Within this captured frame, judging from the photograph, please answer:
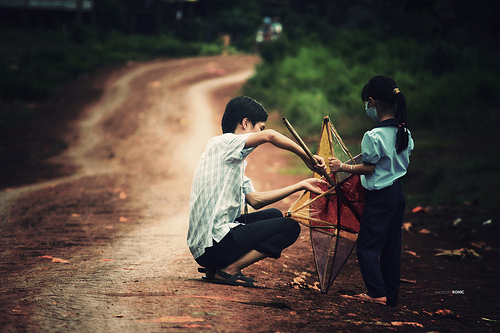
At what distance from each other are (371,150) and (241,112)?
1018 millimetres

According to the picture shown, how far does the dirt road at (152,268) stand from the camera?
11.6ft

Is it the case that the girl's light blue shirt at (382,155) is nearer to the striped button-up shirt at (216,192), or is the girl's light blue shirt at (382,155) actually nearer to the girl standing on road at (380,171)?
the girl standing on road at (380,171)

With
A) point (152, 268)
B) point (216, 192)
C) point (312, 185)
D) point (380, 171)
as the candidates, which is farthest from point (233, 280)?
point (380, 171)

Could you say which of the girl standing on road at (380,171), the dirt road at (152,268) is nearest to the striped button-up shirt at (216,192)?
the dirt road at (152,268)

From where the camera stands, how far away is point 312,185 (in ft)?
14.0

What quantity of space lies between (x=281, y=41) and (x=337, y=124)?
10.7 m

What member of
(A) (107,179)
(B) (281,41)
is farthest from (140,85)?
(A) (107,179)

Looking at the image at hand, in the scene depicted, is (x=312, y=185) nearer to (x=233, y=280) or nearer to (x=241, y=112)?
(x=241, y=112)

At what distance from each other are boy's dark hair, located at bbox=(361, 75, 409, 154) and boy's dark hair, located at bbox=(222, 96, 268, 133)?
873 millimetres

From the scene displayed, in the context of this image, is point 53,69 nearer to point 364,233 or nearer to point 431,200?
point 431,200

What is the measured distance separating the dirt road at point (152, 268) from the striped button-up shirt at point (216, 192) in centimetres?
43

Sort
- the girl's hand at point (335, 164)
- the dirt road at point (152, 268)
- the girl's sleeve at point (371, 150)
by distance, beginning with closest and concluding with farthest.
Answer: the dirt road at point (152, 268) → the girl's sleeve at point (371, 150) → the girl's hand at point (335, 164)

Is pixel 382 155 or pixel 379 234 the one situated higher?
pixel 382 155

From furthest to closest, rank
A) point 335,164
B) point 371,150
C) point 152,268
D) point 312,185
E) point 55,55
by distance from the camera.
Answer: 1. point 55,55
2. point 152,268
3. point 312,185
4. point 335,164
5. point 371,150
